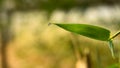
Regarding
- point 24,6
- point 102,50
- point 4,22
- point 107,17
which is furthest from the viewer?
point 4,22

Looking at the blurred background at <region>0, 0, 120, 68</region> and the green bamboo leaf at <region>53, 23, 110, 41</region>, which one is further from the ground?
the green bamboo leaf at <region>53, 23, 110, 41</region>

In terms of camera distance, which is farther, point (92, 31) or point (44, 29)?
point (44, 29)

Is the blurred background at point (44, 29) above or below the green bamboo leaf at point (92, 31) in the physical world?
below

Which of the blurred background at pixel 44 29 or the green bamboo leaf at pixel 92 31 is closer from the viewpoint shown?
the green bamboo leaf at pixel 92 31

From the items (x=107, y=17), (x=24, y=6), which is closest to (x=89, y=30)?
(x=107, y=17)

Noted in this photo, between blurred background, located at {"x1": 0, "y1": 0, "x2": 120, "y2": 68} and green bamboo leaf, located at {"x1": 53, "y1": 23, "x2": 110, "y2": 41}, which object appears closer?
green bamboo leaf, located at {"x1": 53, "y1": 23, "x2": 110, "y2": 41}

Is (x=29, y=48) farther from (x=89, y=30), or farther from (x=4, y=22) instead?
(x=89, y=30)

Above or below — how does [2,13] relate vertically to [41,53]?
above

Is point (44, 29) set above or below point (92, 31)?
below
